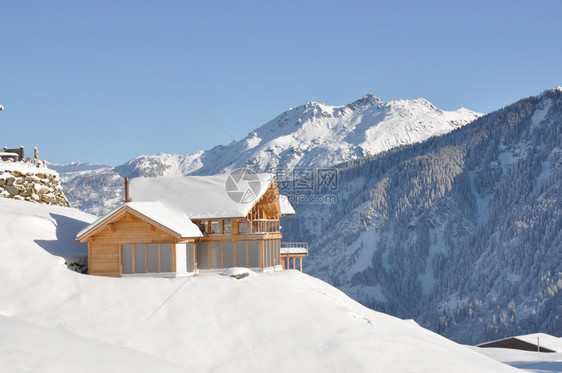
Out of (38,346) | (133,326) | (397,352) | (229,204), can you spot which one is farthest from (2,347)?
(229,204)

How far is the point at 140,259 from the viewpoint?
38.1m

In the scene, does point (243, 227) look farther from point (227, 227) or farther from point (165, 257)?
point (165, 257)

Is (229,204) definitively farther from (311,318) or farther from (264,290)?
(311,318)

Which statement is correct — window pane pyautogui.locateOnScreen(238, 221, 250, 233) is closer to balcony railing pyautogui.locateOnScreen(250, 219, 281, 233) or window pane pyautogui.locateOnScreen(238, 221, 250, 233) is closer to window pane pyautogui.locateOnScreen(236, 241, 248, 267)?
balcony railing pyautogui.locateOnScreen(250, 219, 281, 233)

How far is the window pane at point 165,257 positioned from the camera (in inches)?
1499

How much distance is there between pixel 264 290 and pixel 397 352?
932 centimetres

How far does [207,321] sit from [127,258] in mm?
9095

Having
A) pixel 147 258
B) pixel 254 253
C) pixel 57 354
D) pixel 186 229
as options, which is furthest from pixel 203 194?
pixel 57 354

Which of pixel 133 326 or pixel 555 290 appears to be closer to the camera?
pixel 133 326

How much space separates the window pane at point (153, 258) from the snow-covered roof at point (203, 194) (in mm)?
4813

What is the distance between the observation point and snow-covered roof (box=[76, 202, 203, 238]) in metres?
37.8

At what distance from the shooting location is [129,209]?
38.2 meters

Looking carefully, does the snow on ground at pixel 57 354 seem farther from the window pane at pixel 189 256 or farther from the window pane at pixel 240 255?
the window pane at pixel 240 255

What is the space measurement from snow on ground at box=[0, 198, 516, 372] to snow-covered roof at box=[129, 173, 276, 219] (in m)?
5.84
